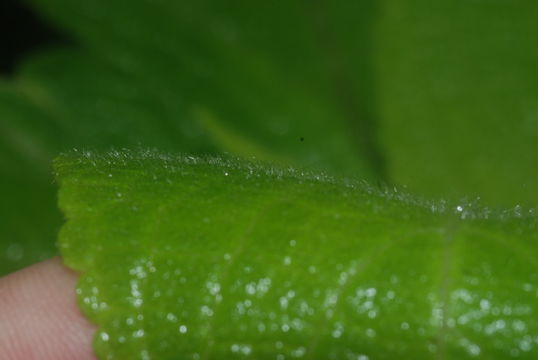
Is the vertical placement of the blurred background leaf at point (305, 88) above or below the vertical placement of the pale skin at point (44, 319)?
above

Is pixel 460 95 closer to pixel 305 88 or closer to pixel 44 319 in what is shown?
pixel 305 88

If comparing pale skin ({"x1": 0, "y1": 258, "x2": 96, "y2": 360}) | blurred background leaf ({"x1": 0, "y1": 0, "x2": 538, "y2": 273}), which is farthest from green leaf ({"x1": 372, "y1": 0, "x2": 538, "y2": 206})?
pale skin ({"x1": 0, "y1": 258, "x2": 96, "y2": 360})

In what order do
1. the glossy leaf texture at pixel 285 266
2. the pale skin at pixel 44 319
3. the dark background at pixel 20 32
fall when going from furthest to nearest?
the dark background at pixel 20 32
the pale skin at pixel 44 319
the glossy leaf texture at pixel 285 266

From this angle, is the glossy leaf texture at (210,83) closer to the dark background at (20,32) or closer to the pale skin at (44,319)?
the dark background at (20,32)

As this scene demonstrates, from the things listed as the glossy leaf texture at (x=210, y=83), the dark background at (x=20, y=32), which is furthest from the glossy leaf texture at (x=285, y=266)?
the dark background at (x=20, y=32)

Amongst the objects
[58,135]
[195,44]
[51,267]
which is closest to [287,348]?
[51,267]

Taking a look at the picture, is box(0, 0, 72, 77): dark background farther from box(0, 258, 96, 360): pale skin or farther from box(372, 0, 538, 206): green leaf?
box(0, 258, 96, 360): pale skin

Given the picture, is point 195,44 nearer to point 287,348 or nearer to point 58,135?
point 58,135
